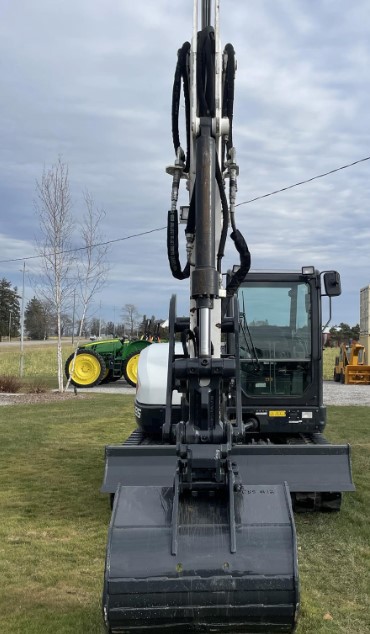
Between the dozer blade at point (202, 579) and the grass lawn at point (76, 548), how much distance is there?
3.27 feet

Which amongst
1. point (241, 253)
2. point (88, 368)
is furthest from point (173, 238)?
point (88, 368)

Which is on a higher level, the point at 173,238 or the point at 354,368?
the point at 173,238

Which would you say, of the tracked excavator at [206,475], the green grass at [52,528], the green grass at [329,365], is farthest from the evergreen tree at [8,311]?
the tracked excavator at [206,475]

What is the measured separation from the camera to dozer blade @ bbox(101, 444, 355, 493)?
14.8 feet

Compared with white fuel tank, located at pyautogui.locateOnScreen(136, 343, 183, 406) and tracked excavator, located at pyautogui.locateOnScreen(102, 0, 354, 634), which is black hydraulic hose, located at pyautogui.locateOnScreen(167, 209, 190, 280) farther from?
white fuel tank, located at pyautogui.locateOnScreen(136, 343, 183, 406)

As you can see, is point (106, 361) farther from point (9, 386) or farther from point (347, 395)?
point (347, 395)

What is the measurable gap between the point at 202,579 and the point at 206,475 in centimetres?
61

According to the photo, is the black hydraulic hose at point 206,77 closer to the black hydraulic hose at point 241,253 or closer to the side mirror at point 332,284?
the black hydraulic hose at point 241,253

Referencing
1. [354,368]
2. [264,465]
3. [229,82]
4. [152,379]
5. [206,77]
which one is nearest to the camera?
[206,77]

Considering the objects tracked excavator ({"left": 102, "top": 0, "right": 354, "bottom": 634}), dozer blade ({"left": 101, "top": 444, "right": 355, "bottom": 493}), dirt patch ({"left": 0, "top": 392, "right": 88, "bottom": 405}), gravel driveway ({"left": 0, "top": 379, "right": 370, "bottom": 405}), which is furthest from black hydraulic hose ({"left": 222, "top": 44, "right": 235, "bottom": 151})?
gravel driveway ({"left": 0, "top": 379, "right": 370, "bottom": 405})

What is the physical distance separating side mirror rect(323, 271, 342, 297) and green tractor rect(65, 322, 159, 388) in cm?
1423

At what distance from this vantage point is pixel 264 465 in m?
4.53

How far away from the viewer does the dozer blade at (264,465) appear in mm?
4516

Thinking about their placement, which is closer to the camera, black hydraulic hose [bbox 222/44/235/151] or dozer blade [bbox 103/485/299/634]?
dozer blade [bbox 103/485/299/634]
